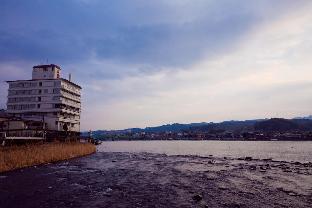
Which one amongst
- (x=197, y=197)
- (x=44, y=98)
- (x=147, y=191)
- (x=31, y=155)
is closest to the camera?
(x=197, y=197)

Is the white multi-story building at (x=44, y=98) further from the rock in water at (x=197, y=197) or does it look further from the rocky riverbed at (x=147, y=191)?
the rock in water at (x=197, y=197)

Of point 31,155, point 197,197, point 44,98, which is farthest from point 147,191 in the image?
point 44,98

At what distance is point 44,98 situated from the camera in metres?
104

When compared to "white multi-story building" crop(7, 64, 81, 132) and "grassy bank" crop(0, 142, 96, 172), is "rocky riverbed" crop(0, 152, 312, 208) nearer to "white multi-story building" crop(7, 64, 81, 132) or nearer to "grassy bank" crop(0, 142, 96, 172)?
"grassy bank" crop(0, 142, 96, 172)

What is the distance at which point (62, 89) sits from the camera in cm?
10350

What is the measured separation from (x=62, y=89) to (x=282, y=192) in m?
87.6

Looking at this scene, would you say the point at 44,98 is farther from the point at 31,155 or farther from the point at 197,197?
the point at 197,197

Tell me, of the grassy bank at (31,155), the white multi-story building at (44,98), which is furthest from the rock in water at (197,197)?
the white multi-story building at (44,98)

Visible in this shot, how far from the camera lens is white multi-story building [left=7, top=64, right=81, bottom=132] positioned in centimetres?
10219

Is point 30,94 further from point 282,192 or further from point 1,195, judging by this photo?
point 282,192

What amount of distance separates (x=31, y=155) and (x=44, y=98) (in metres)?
62.2

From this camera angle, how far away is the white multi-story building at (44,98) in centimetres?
10219

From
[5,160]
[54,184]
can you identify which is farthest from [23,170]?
[54,184]

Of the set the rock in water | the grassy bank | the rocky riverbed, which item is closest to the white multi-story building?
the grassy bank
